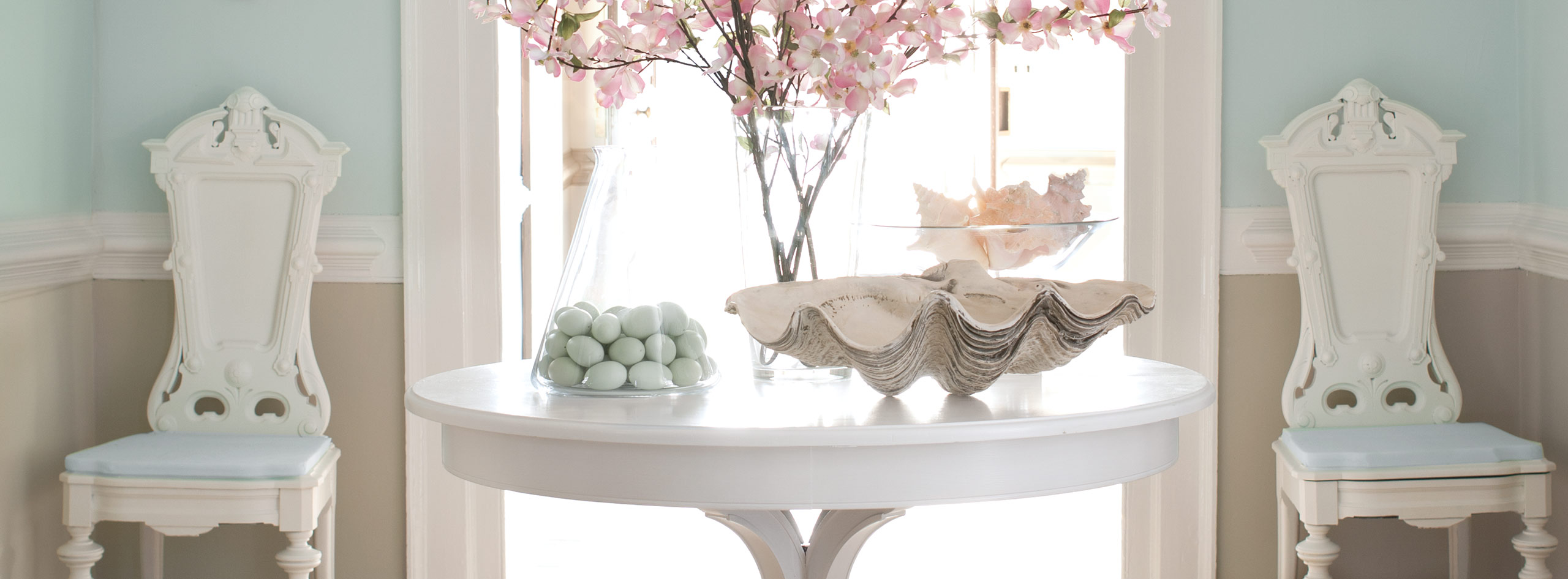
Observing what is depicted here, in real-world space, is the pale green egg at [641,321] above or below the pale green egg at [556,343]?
above

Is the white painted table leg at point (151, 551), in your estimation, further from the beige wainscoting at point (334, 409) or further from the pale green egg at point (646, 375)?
the pale green egg at point (646, 375)

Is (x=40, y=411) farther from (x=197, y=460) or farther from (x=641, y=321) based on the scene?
(x=641, y=321)

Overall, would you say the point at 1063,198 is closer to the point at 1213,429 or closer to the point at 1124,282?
the point at 1124,282

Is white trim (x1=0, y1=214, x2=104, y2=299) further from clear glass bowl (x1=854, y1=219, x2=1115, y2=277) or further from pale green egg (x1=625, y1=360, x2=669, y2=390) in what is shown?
clear glass bowl (x1=854, y1=219, x2=1115, y2=277)

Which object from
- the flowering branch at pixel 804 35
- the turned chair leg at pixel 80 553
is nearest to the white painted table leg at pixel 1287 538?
the flowering branch at pixel 804 35

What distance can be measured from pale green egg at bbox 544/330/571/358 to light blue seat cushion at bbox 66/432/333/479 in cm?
101

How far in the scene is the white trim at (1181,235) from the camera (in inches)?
91.3

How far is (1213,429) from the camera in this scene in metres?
2.36

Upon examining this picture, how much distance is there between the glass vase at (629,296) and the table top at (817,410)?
0.08 ft

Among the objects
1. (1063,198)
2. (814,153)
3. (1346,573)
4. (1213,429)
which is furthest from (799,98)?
(1346,573)

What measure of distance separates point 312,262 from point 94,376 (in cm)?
60

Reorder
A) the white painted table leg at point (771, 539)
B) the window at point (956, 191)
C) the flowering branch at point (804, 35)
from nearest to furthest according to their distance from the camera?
the flowering branch at point (804, 35), the white painted table leg at point (771, 539), the window at point (956, 191)

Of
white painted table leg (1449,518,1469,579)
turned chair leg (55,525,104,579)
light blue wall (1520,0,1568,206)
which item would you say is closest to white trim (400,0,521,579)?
turned chair leg (55,525,104,579)

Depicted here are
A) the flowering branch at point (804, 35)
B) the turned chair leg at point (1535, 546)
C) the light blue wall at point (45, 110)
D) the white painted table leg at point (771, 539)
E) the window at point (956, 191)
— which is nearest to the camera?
the flowering branch at point (804, 35)
